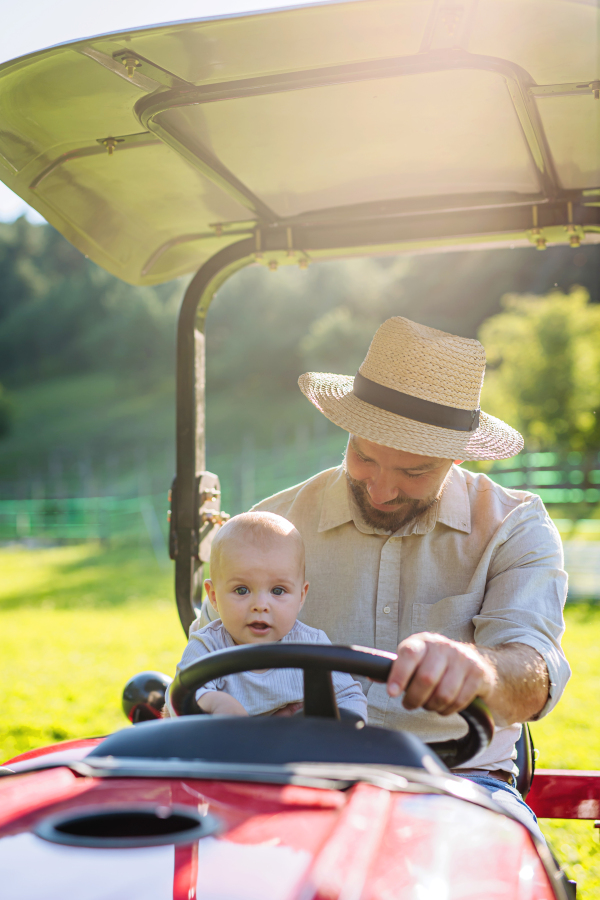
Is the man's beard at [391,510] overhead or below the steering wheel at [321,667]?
overhead

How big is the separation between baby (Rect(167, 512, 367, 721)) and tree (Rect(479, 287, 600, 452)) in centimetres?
1561

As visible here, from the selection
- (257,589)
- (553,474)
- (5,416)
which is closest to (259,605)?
(257,589)

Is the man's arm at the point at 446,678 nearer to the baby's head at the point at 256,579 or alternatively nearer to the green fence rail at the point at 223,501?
the baby's head at the point at 256,579

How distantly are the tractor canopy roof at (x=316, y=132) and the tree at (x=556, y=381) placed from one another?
1508 cm

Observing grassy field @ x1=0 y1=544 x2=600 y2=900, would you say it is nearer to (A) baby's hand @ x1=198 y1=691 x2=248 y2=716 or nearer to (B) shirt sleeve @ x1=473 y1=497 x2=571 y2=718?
(B) shirt sleeve @ x1=473 y1=497 x2=571 y2=718

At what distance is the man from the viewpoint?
179 centimetres

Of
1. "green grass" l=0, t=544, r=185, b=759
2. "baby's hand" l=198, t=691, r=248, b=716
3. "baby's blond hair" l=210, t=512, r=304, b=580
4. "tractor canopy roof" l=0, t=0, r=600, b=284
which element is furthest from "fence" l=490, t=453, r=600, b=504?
"baby's hand" l=198, t=691, r=248, b=716

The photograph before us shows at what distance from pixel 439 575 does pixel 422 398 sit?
438 mm

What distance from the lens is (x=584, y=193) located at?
6.71 ft

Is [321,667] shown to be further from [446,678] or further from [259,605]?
[259,605]

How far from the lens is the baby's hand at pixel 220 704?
148 centimetres

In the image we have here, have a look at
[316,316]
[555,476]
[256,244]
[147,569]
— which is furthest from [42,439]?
[256,244]

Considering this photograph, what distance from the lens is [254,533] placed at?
1681mm

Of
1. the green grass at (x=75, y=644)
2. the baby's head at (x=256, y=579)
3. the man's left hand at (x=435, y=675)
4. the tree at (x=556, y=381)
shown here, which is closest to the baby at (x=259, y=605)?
the baby's head at (x=256, y=579)
